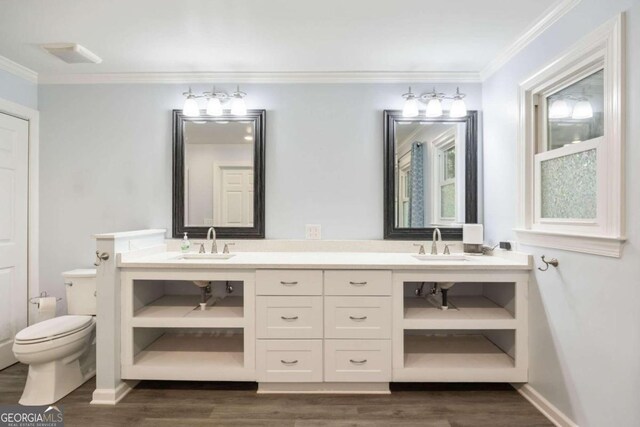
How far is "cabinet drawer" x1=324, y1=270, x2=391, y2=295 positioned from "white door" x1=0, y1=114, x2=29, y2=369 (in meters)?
2.34

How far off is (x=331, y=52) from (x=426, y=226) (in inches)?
56.5

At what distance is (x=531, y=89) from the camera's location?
2.04 m

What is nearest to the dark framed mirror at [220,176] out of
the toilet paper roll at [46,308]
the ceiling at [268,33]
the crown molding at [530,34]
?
the ceiling at [268,33]

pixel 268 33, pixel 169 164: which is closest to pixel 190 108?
pixel 169 164

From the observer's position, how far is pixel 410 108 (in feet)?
8.32

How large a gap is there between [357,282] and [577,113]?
149 cm

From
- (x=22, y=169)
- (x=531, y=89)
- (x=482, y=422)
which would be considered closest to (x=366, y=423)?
(x=482, y=422)

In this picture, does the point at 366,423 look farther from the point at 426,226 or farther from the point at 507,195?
the point at 507,195

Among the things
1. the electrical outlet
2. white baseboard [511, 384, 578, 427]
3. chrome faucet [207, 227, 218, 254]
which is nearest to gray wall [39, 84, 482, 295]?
the electrical outlet

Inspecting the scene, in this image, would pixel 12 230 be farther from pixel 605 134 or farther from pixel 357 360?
pixel 605 134

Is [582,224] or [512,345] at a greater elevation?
[582,224]

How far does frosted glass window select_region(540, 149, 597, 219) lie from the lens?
5.35 feet

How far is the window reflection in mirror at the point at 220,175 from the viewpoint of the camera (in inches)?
102

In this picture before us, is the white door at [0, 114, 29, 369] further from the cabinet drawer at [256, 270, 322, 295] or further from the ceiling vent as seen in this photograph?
the cabinet drawer at [256, 270, 322, 295]
